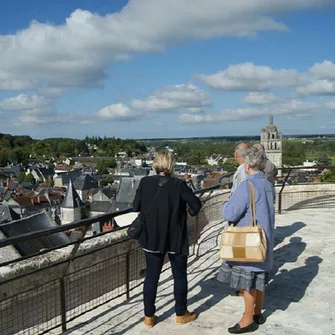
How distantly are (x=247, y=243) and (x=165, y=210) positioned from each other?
0.74m

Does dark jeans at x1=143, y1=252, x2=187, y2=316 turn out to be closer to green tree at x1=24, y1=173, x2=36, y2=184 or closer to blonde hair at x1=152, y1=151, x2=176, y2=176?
blonde hair at x1=152, y1=151, x2=176, y2=176

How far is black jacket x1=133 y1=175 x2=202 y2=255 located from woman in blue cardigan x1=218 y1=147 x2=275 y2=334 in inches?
13.4

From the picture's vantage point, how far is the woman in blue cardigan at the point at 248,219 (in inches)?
133

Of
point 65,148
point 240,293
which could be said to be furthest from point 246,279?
point 65,148

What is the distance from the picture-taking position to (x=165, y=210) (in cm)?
341

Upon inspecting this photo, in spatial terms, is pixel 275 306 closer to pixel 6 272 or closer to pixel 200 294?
pixel 200 294

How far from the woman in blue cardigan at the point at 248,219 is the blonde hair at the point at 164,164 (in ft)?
1.93

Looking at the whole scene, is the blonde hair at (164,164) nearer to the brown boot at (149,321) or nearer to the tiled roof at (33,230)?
the brown boot at (149,321)

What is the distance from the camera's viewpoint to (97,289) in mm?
5344

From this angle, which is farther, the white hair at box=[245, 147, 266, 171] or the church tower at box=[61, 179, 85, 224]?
the church tower at box=[61, 179, 85, 224]

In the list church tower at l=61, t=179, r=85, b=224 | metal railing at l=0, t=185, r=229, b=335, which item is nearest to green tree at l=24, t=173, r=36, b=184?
church tower at l=61, t=179, r=85, b=224

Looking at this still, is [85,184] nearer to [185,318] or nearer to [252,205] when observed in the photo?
[185,318]

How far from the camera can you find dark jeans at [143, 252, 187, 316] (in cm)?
→ 358

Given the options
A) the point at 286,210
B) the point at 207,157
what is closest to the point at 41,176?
the point at 207,157
